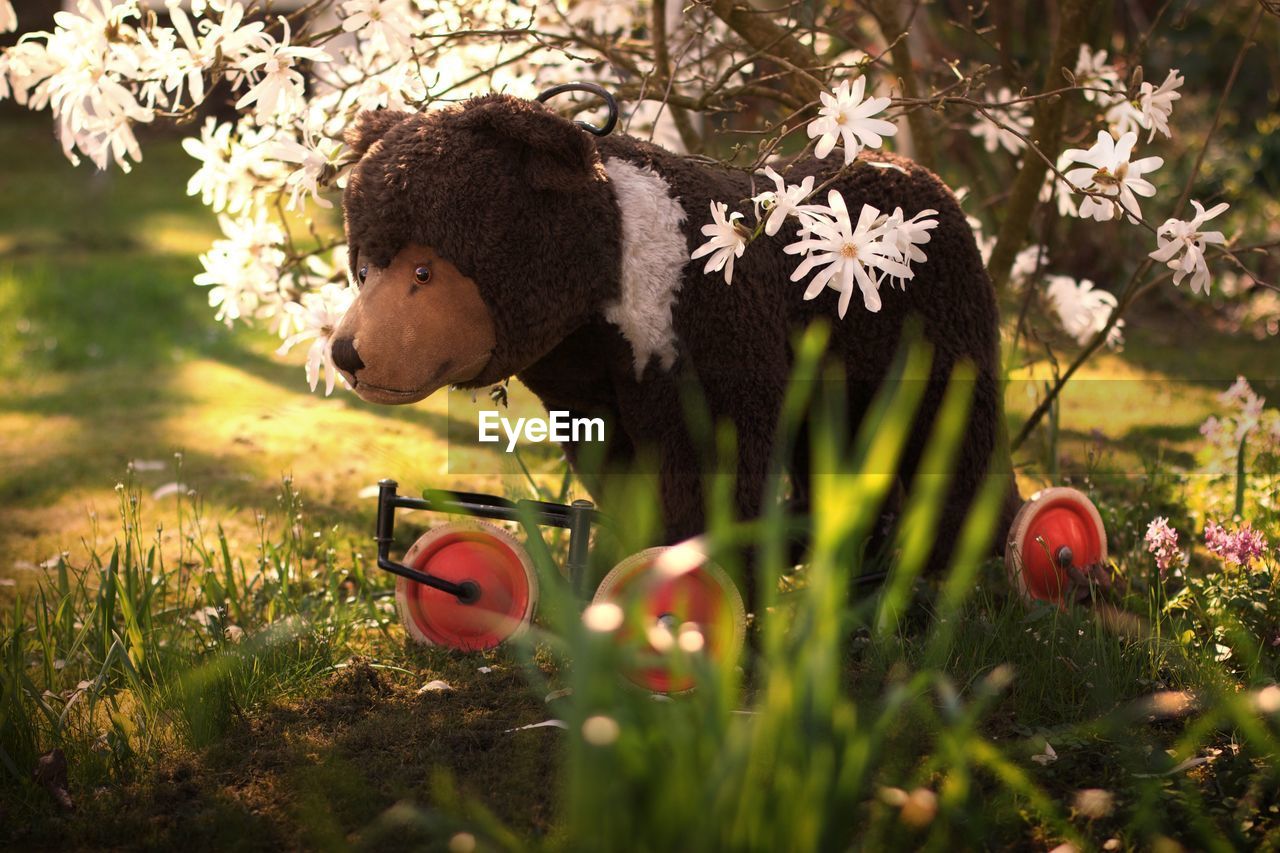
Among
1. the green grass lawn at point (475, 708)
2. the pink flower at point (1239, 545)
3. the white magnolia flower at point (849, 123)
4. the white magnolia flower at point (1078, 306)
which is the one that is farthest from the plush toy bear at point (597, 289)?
the white magnolia flower at point (1078, 306)

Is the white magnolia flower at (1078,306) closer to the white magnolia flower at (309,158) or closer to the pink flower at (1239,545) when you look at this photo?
the pink flower at (1239,545)

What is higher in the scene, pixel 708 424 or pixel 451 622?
pixel 708 424

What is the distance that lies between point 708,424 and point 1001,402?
2.84 ft

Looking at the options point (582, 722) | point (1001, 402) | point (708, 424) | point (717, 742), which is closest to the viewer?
point (582, 722)

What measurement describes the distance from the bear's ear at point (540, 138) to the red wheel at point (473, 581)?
83cm

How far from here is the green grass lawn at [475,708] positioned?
5.39 feet

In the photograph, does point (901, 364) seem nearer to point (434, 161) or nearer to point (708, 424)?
point (708, 424)

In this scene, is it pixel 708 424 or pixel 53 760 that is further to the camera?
pixel 708 424

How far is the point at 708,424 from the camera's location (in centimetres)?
254

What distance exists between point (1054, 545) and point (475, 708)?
140 centimetres

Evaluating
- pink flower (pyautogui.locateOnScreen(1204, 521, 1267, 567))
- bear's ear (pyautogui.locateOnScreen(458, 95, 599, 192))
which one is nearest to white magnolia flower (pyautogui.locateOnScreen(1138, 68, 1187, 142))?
pink flower (pyautogui.locateOnScreen(1204, 521, 1267, 567))

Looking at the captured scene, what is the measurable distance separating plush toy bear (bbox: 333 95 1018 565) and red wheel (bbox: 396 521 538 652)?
0.33m

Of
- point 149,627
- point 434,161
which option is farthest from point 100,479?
point 434,161

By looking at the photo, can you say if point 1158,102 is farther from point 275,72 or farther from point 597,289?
point 275,72
